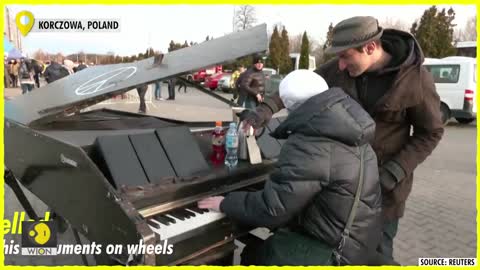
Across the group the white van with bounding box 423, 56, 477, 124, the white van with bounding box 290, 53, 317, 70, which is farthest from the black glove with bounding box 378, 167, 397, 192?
the white van with bounding box 290, 53, 317, 70

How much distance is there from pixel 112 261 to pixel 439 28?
2391 centimetres

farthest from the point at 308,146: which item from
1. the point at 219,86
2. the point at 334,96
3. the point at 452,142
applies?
the point at 219,86

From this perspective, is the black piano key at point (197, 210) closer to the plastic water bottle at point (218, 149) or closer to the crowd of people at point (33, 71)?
the plastic water bottle at point (218, 149)

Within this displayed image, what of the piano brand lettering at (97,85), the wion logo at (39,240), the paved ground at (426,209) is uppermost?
the piano brand lettering at (97,85)

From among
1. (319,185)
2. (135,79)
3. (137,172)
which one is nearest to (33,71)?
(135,79)

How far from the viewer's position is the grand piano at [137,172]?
5.06 feet

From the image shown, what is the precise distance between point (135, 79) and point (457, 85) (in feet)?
32.5

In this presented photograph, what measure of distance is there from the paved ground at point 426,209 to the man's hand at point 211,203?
1.31 m

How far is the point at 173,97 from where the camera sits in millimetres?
3275

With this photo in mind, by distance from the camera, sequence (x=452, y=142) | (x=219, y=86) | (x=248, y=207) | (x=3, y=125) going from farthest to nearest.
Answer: (x=219, y=86)
(x=452, y=142)
(x=3, y=125)
(x=248, y=207)

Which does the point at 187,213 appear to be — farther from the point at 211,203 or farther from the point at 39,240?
the point at 39,240

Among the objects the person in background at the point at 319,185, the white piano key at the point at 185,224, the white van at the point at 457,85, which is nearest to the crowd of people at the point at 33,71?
the white piano key at the point at 185,224

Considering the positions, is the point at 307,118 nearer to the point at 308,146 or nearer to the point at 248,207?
the point at 308,146

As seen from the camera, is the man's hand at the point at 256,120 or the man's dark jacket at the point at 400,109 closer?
the man's dark jacket at the point at 400,109
